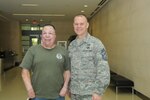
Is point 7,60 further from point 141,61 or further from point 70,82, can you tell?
point 70,82

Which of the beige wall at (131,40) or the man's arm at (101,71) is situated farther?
the beige wall at (131,40)

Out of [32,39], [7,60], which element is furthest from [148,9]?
[32,39]

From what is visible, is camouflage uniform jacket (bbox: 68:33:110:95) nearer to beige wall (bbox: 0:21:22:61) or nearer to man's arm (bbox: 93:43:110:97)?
man's arm (bbox: 93:43:110:97)

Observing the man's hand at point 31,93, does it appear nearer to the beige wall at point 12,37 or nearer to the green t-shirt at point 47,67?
the green t-shirt at point 47,67

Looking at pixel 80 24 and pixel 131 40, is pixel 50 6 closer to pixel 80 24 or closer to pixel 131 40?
pixel 131 40

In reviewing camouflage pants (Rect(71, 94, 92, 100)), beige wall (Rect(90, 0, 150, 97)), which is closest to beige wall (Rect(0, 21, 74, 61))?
beige wall (Rect(90, 0, 150, 97))

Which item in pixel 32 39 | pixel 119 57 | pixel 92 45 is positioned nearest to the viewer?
pixel 92 45

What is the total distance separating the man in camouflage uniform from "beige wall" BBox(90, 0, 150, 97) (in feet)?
14.5

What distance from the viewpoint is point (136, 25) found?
776 cm

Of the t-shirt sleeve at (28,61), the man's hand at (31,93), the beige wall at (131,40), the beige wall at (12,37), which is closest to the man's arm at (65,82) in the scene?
the man's hand at (31,93)

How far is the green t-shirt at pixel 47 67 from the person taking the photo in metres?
2.63

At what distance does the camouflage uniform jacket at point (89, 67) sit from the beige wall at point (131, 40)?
443 cm

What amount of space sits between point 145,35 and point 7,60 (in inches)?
469

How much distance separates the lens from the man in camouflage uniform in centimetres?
254
